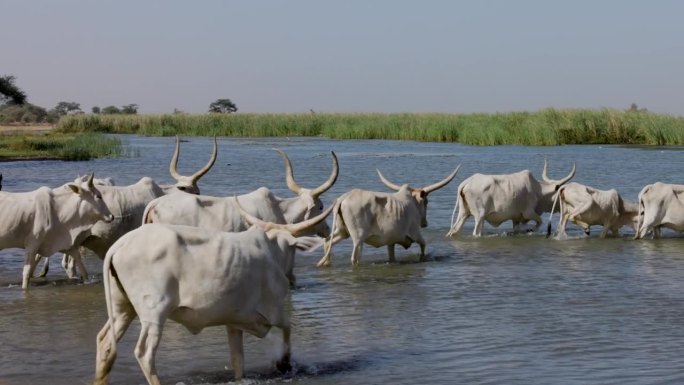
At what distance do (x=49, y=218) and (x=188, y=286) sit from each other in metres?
4.73

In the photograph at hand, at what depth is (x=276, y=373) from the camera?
7609 mm

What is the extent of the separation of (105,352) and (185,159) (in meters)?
30.6

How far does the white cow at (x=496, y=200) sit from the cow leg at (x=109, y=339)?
886 cm

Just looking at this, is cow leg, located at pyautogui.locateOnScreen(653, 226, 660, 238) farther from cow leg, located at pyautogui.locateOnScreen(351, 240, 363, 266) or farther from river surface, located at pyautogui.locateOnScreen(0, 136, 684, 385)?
cow leg, located at pyautogui.locateOnScreen(351, 240, 363, 266)

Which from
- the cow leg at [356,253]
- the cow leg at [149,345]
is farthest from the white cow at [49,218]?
the cow leg at [149,345]

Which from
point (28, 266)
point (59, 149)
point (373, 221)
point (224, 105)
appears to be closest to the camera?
point (28, 266)

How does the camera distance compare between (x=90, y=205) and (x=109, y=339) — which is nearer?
(x=109, y=339)

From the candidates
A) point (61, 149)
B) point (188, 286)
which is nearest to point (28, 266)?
point (188, 286)

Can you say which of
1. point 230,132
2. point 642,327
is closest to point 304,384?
point 642,327

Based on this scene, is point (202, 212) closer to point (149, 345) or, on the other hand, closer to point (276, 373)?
point (276, 373)

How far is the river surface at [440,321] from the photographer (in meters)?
7.74

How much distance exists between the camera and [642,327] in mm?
9289

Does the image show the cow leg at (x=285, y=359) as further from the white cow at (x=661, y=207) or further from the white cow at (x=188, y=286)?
the white cow at (x=661, y=207)

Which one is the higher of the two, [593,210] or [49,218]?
[49,218]
